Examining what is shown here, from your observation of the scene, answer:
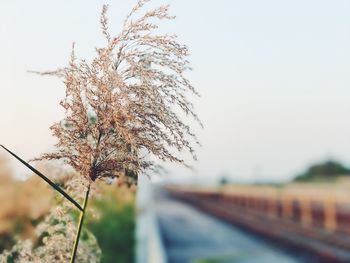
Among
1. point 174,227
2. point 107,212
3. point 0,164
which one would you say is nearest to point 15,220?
point 0,164

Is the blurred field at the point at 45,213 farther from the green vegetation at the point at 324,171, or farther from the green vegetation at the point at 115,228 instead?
the green vegetation at the point at 324,171

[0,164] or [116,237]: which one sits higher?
[0,164]

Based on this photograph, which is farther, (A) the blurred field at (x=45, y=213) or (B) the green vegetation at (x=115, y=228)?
(B) the green vegetation at (x=115, y=228)

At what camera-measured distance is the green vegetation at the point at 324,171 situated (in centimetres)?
11231

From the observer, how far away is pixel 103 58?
160 centimetres

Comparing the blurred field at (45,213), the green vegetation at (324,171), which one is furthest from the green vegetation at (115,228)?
the green vegetation at (324,171)

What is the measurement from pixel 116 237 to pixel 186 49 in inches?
374

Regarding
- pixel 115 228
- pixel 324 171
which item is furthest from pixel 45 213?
pixel 324 171

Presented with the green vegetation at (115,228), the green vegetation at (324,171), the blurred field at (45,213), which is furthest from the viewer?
the green vegetation at (324,171)

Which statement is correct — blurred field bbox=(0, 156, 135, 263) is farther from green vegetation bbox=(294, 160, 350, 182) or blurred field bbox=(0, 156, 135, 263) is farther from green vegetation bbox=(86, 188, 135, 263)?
green vegetation bbox=(294, 160, 350, 182)

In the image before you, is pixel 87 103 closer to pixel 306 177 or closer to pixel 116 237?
pixel 116 237

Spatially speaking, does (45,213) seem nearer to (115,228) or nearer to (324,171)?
(115,228)

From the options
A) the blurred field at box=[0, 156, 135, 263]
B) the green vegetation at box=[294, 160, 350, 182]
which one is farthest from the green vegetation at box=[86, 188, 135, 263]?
the green vegetation at box=[294, 160, 350, 182]

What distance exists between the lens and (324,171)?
113 metres
